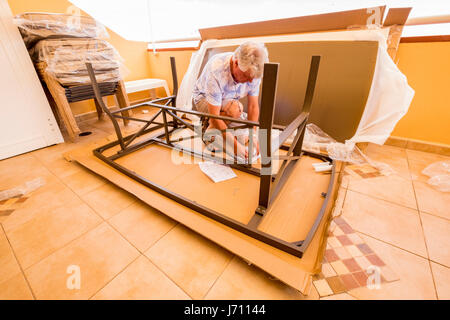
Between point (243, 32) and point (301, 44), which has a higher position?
point (243, 32)

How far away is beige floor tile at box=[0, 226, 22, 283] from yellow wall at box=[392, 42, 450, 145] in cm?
264

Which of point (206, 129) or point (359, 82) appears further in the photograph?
point (206, 129)

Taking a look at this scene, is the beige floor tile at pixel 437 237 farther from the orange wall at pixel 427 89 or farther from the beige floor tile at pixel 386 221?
the orange wall at pixel 427 89

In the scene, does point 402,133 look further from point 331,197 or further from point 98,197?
point 98,197

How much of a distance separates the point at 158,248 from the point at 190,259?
0.16 metres

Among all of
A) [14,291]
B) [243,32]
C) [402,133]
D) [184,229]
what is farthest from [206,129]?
[402,133]

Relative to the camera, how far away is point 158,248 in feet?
2.83

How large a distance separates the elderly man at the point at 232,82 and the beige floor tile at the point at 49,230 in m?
0.97

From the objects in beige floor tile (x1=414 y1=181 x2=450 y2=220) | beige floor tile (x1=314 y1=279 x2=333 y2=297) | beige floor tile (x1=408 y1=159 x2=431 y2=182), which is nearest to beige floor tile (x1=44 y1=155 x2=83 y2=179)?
beige floor tile (x1=314 y1=279 x2=333 y2=297)

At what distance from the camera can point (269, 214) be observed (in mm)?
997

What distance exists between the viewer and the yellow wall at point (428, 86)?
1.35 meters

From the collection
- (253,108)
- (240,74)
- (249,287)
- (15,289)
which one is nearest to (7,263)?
(15,289)

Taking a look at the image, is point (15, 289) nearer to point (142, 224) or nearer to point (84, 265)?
point (84, 265)
